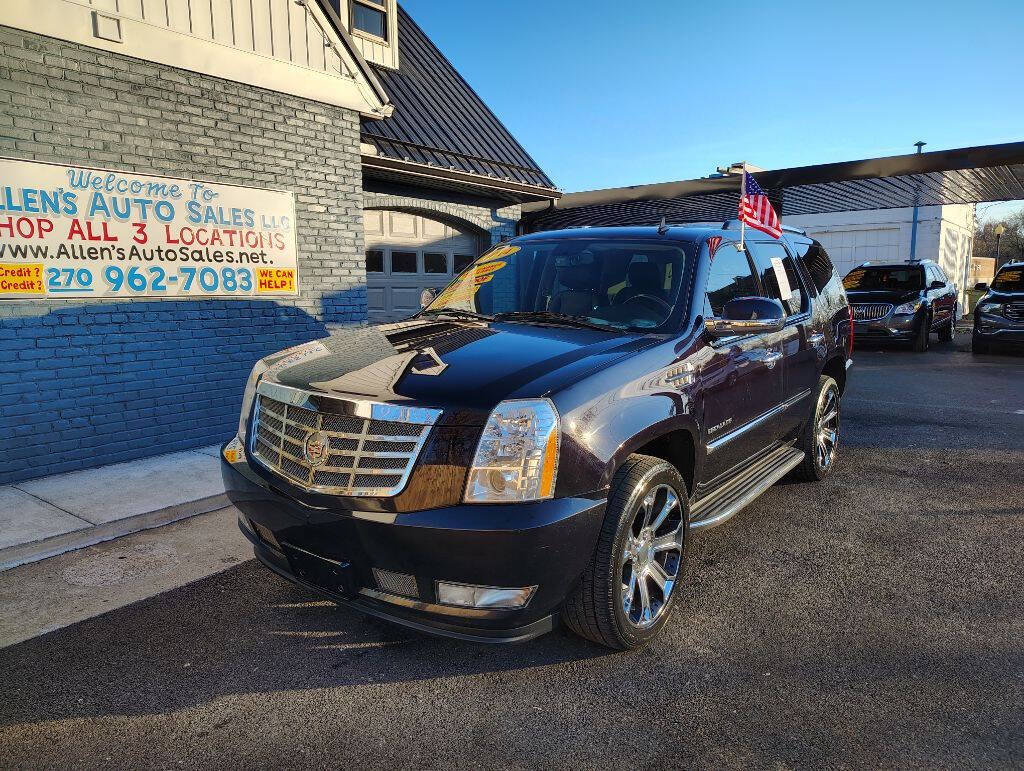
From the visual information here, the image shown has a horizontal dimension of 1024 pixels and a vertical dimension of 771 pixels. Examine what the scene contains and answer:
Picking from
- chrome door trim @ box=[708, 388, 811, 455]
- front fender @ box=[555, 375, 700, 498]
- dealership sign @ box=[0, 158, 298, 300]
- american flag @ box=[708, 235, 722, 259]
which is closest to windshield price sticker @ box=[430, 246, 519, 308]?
american flag @ box=[708, 235, 722, 259]

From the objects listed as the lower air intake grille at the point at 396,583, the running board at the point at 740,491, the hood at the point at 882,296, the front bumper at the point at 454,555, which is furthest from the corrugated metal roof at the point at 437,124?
the hood at the point at 882,296

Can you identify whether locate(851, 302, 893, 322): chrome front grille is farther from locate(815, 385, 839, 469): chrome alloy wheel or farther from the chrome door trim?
the chrome door trim

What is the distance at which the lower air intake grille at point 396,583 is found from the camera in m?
2.60

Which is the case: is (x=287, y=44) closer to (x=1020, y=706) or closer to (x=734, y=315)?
(x=734, y=315)

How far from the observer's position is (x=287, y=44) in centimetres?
712

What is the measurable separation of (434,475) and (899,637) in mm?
2299

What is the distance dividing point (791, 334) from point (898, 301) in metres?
11.7

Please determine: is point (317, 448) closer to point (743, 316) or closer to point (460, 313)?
point (460, 313)

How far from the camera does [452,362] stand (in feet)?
9.75

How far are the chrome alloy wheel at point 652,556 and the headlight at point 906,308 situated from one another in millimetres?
13406

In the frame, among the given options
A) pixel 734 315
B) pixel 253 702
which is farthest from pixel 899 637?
pixel 253 702

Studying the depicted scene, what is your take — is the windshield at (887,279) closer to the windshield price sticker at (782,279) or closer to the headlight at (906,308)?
the headlight at (906,308)

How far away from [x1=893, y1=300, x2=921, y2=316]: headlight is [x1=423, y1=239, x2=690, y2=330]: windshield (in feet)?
41.7

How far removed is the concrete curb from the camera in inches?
163
